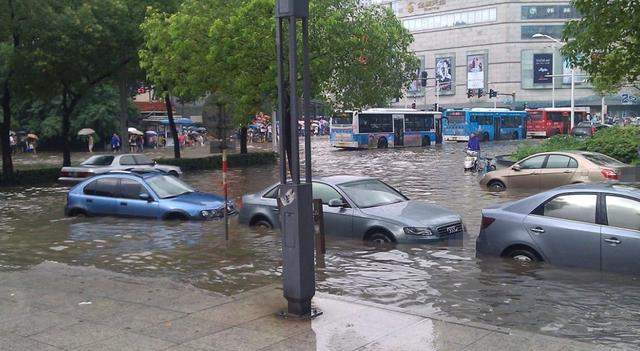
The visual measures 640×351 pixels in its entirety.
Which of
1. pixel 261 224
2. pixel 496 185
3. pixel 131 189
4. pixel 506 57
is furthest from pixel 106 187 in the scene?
pixel 506 57

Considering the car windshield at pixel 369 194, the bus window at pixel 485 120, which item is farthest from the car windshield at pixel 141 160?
the bus window at pixel 485 120

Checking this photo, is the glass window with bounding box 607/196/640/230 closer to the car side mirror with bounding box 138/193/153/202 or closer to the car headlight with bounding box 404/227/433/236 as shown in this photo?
the car headlight with bounding box 404/227/433/236

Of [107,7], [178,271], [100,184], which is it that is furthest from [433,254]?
[107,7]

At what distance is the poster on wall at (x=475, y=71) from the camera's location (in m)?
105

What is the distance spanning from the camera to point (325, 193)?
43.6ft

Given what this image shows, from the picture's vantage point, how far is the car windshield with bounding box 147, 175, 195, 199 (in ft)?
54.7

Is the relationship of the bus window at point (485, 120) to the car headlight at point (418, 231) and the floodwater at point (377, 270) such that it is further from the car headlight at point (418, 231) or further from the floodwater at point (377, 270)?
the car headlight at point (418, 231)

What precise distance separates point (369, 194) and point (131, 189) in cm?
669

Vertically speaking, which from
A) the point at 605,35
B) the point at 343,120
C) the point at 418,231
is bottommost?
the point at 418,231

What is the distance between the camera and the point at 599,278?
30.5 ft

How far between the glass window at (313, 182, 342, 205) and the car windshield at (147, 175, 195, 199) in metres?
4.75

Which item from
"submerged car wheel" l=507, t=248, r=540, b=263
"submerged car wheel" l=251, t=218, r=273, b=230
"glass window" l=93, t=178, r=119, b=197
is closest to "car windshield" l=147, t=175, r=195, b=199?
"glass window" l=93, t=178, r=119, b=197

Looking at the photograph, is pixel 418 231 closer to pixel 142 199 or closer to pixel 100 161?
pixel 142 199

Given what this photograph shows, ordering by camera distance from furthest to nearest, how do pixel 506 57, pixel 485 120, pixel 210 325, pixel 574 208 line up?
1. pixel 506 57
2. pixel 485 120
3. pixel 574 208
4. pixel 210 325
